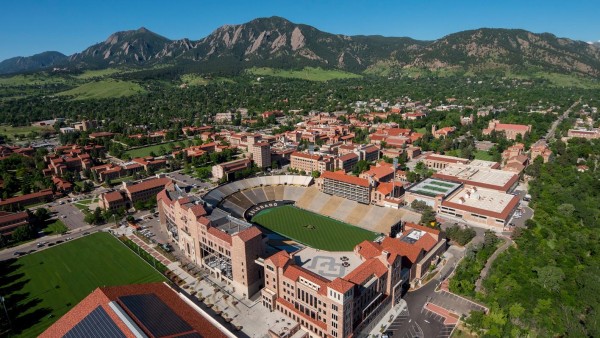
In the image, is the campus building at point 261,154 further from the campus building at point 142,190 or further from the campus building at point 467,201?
the campus building at point 467,201

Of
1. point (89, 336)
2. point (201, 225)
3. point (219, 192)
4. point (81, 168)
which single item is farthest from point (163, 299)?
point (81, 168)

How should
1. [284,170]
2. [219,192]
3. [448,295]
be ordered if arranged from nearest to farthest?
[448,295] → [219,192] → [284,170]

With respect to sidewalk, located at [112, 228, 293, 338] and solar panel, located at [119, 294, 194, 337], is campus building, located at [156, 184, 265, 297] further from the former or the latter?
solar panel, located at [119, 294, 194, 337]

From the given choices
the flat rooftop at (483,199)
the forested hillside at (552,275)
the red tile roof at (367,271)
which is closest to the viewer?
the forested hillside at (552,275)

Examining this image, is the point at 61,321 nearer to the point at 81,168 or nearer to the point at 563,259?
the point at 563,259

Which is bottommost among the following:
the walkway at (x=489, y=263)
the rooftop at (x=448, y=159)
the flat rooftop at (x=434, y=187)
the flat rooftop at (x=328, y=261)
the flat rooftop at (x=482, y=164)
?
the walkway at (x=489, y=263)

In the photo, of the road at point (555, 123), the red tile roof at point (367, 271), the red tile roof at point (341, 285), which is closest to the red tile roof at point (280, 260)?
the red tile roof at point (341, 285)
